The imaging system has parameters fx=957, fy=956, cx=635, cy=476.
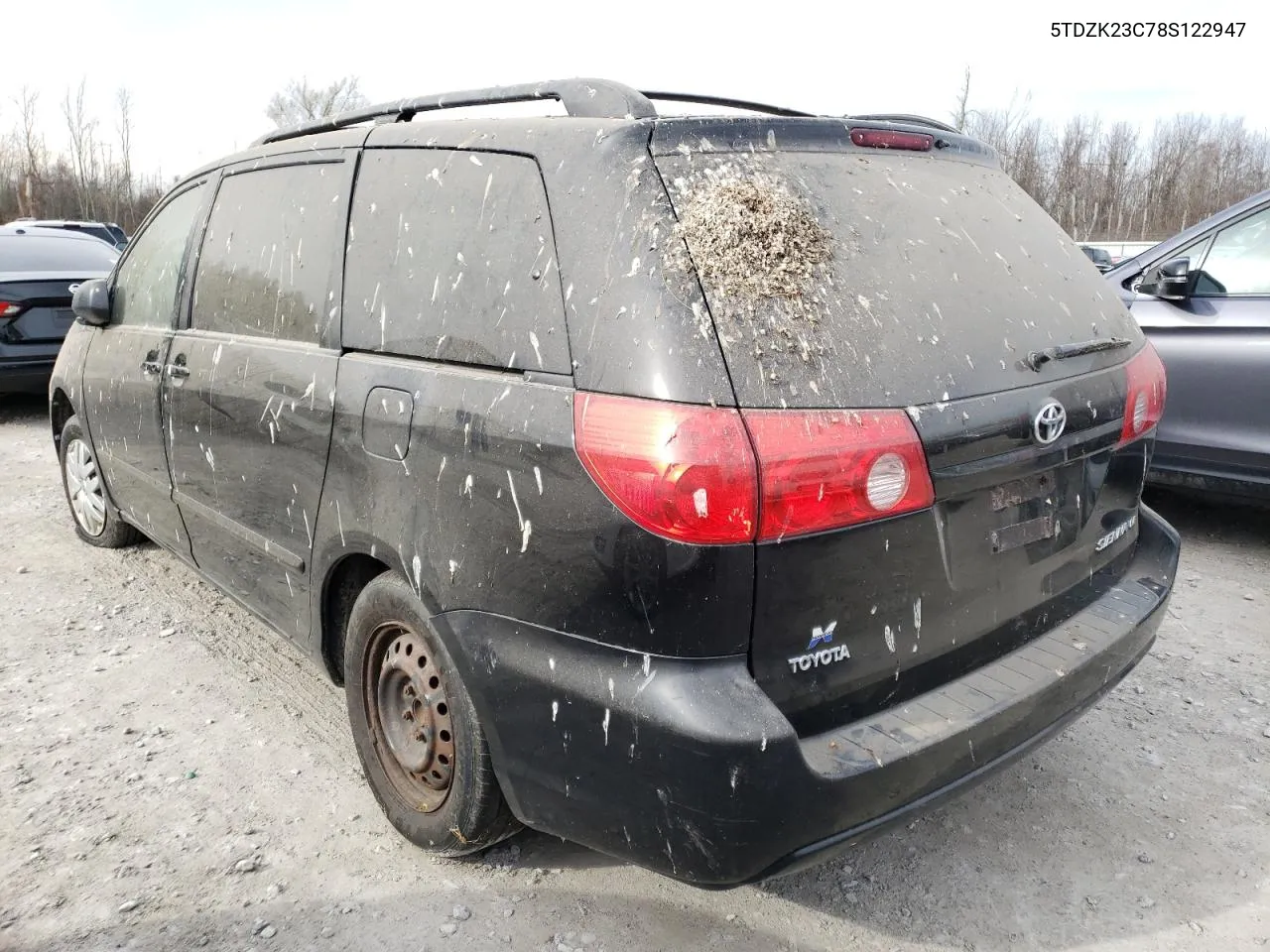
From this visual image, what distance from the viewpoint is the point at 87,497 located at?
480cm

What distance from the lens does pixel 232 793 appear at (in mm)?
2820

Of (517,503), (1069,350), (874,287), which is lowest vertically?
(517,503)

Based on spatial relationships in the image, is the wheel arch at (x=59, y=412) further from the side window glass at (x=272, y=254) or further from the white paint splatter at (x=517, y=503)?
the white paint splatter at (x=517, y=503)

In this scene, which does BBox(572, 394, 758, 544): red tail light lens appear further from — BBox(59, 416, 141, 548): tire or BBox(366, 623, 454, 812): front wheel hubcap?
BBox(59, 416, 141, 548): tire

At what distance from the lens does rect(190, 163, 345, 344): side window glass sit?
2.71 m

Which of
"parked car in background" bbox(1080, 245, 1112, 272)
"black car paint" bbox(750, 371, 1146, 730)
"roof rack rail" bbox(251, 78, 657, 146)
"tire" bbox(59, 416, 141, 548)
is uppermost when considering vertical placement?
"roof rack rail" bbox(251, 78, 657, 146)

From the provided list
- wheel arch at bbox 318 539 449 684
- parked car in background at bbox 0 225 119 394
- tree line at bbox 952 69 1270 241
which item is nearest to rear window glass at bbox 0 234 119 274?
parked car in background at bbox 0 225 119 394

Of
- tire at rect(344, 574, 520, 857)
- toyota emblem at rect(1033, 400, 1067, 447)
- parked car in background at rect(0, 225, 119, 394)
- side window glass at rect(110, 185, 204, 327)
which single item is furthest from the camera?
parked car in background at rect(0, 225, 119, 394)

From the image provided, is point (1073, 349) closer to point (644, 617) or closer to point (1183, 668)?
point (644, 617)

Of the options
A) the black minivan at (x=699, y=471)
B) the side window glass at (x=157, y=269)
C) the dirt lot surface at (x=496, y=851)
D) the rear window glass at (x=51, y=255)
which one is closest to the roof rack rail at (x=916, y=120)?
the black minivan at (x=699, y=471)

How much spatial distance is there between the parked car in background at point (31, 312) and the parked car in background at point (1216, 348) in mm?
7668

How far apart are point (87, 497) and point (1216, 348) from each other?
5.61 metres

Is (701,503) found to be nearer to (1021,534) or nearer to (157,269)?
(1021,534)

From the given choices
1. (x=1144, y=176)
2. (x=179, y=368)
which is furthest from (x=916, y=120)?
(x=1144, y=176)
